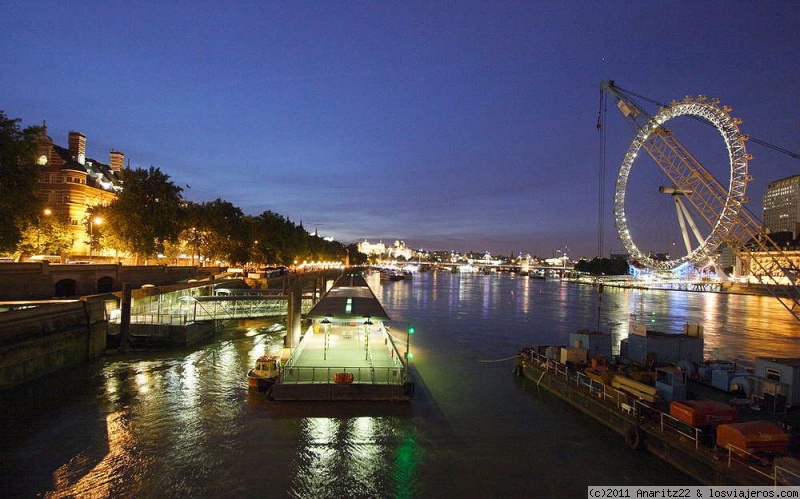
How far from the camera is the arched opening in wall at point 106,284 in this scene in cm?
5456

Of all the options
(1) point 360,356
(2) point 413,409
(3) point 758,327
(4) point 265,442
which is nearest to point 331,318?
(1) point 360,356

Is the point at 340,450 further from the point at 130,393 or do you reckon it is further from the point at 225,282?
the point at 225,282

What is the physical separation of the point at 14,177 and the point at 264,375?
960 inches

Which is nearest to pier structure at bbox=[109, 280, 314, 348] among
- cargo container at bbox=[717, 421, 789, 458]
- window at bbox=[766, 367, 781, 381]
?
cargo container at bbox=[717, 421, 789, 458]

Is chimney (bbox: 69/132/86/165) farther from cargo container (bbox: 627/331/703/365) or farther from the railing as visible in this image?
cargo container (bbox: 627/331/703/365)

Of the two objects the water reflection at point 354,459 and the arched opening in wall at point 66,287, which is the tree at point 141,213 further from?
the water reflection at point 354,459

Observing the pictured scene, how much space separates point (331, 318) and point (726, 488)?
70.5ft

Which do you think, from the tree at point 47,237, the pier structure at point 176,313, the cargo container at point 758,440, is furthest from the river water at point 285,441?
the tree at point 47,237

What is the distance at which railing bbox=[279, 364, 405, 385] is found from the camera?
2591cm

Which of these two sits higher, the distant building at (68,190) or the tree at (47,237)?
the distant building at (68,190)

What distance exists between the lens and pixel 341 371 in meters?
26.4

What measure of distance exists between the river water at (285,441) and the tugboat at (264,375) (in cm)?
69

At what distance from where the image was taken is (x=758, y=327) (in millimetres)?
71188

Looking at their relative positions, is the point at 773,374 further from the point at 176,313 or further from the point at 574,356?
the point at 176,313
